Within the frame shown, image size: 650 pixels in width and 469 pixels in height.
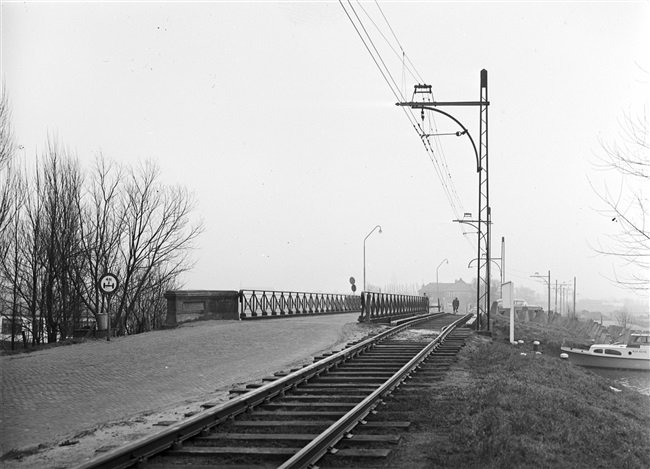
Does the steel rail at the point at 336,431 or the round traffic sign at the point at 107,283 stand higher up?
the round traffic sign at the point at 107,283

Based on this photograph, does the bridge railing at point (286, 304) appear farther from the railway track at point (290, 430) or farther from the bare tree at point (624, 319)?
the bare tree at point (624, 319)

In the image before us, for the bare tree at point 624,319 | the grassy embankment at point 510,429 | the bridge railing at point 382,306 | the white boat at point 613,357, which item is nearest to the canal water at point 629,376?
the white boat at point 613,357

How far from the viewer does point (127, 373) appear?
41.8ft

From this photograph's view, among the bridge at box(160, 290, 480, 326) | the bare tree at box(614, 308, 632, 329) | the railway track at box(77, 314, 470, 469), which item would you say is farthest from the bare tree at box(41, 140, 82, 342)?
the bare tree at box(614, 308, 632, 329)

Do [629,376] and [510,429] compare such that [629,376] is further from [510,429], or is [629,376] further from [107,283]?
[510,429]

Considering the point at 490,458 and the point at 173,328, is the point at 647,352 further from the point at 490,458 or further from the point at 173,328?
the point at 490,458

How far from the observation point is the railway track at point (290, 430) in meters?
6.26

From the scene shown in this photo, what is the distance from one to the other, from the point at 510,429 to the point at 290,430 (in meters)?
2.50

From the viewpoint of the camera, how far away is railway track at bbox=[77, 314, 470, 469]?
626cm

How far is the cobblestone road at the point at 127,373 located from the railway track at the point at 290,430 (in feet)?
4.87

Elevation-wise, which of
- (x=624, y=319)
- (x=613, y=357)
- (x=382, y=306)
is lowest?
(x=624, y=319)

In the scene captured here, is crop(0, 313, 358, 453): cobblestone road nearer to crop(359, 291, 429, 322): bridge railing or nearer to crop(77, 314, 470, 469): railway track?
crop(77, 314, 470, 469): railway track

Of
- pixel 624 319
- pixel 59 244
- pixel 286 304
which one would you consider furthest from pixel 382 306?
pixel 624 319

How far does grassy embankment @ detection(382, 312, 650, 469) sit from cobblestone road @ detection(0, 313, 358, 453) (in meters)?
3.98
